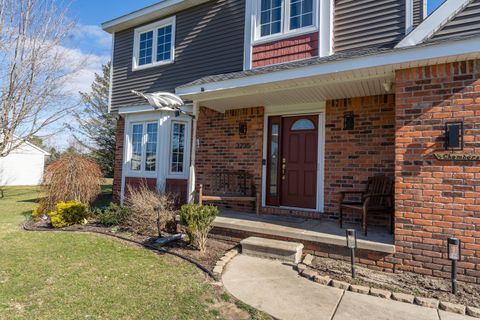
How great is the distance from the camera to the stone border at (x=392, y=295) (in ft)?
9.70

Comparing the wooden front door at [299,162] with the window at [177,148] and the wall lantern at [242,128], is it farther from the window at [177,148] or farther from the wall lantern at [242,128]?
the window at [177,148]

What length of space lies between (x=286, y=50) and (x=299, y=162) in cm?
244

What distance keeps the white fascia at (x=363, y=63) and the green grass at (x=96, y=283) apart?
3250 millimetres

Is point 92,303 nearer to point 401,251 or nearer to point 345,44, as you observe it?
point 401,251

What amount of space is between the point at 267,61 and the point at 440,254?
15.9 feet

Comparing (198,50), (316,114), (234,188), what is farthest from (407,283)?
(198,50)

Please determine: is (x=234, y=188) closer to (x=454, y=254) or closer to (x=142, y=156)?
(x=142, y=156)

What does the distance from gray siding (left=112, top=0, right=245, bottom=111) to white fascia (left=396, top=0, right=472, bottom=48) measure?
3872 millimetres

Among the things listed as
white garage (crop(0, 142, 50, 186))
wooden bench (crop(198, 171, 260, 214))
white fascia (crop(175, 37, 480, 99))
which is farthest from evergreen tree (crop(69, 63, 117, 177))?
white fascia (crop(175, 37, 480, 99))

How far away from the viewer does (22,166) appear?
2245cm

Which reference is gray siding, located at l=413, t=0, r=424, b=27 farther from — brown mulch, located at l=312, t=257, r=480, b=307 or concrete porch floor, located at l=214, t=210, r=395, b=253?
brown mulch, located at l=312, t=257, r=480, b=307

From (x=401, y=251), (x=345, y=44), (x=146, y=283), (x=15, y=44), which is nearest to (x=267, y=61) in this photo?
(x=345, y=44)

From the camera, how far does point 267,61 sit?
21.5 ft

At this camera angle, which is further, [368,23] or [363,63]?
[368,23]
